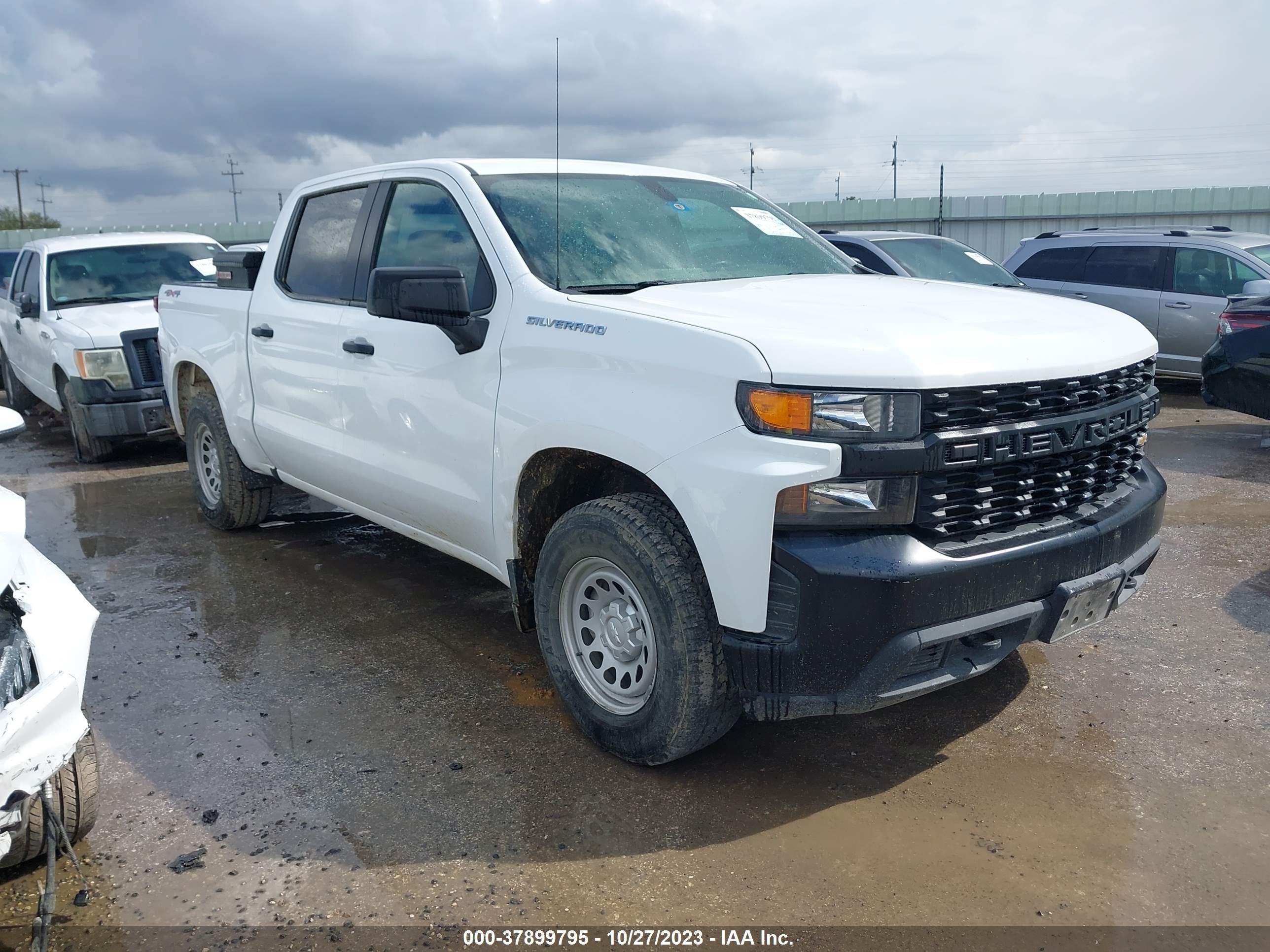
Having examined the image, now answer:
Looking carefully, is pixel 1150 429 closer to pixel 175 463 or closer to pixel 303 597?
pixel 303 597

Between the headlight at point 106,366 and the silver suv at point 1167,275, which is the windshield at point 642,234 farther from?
the silver suv at point 1167,275

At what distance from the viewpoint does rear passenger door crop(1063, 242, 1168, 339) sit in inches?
433

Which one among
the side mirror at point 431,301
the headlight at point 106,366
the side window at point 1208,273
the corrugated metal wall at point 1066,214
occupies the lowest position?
the headlight at point 106,366

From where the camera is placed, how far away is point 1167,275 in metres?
10.9

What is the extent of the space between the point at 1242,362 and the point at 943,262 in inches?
127

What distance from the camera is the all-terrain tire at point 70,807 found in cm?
294

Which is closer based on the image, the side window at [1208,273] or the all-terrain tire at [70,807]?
the all-terrain tire at [70,807]

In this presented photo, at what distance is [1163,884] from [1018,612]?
79cm

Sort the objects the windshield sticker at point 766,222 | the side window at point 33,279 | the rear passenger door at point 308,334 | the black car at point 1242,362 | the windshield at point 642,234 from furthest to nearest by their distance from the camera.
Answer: the side window at point 33,279 < the black car at point 1242,362 < the rear passenger door at point 308,334 < the windshield sticker at point 766,222 < the windshield at point 642,234

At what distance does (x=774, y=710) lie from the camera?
306 cm

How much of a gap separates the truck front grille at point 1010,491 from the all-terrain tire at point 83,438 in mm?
7806

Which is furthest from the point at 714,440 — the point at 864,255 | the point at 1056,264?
the point at 1056,264

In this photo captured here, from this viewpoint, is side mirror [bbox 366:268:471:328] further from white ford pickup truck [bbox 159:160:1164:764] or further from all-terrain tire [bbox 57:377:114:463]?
all-terrain tire [bbox 57:377:114:463]

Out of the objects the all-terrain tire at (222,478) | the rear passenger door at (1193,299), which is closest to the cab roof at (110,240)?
the all-terrain tire at (222,478)
